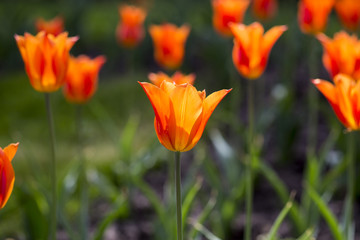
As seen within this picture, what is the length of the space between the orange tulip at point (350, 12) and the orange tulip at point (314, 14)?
59 cm

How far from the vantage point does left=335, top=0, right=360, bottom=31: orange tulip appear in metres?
2.98

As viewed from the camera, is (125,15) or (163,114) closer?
(163,114)

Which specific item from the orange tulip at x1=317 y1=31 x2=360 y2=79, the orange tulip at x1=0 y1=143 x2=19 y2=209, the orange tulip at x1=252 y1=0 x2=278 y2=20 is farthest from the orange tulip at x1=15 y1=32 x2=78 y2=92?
the orange tulip at x1=252 y1=0 x2=278 y2=20

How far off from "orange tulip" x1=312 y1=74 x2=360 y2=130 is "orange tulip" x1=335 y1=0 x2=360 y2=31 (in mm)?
1633

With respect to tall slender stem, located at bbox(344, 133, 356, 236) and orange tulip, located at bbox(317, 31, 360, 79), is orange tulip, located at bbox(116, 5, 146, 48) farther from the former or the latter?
tall slender stem, located at bbox(344, 133, 356, 236)

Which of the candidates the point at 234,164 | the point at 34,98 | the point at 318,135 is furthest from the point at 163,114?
the point at 34,98

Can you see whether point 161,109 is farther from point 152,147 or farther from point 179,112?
point 152,147

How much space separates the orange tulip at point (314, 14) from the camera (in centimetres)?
241

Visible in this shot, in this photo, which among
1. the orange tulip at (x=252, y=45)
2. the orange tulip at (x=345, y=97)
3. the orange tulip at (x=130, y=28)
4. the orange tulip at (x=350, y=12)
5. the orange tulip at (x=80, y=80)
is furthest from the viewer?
the orange tulip at (x=130, y=28)

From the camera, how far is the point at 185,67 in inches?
191

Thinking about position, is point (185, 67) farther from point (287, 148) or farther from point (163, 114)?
point (163, 114)

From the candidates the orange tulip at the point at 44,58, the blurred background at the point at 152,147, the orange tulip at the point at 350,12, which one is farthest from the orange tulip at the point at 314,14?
the orange tulip at the point at 44,58

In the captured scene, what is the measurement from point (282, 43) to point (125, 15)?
7.26 feet

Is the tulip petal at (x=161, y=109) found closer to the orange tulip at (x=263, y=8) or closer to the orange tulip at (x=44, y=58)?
the orange tulip at (x=44, y=58)
